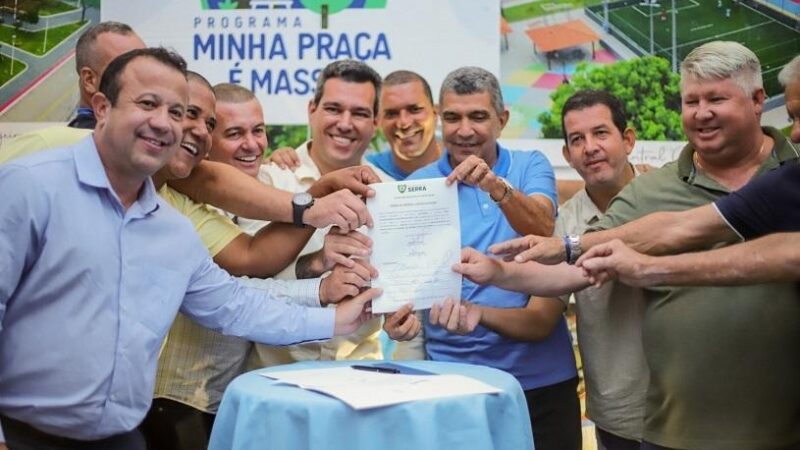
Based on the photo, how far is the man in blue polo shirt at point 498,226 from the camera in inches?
124

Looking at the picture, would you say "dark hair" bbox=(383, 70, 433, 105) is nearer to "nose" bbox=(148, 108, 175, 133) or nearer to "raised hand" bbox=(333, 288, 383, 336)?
"raised hand" bbox=(333, 288, 383, 336)

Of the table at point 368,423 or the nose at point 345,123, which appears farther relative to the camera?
the nose at point 345,123

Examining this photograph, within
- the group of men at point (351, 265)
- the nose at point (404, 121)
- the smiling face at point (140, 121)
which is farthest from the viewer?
the nose at point (404, 121)

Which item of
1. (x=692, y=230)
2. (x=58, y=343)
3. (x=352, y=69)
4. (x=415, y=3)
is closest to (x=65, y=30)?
(x=415, y=3)

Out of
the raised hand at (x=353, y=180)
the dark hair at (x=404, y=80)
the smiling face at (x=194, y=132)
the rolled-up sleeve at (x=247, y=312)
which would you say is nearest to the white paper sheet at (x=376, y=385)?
the rolled-up sleeve at (x=247, y=312)

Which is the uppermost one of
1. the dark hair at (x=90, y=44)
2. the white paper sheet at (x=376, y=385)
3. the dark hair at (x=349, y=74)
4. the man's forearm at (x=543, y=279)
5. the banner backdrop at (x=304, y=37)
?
the banner backdrop at (x=304, y=37)

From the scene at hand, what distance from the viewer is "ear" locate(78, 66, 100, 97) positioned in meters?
3.48

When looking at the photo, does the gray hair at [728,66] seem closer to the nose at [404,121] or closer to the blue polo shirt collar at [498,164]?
the blue polo shirt collar at [498,164]

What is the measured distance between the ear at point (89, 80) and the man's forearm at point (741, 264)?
210 cm

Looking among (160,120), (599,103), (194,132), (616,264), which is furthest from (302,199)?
(599,103)

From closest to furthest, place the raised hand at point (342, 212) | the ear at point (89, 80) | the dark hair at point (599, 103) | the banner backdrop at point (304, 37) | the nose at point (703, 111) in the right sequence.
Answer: the raised hand at point (342, 212), the nose at point (703, 111), the ear at point (89, 80), the dark hair at point (599, 103), the banner backdrop at point (304, 37)

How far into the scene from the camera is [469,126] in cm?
334

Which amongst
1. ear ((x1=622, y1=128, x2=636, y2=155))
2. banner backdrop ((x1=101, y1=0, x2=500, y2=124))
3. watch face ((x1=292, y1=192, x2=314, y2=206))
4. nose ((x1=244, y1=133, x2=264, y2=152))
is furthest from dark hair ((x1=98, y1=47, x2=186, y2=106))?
banner backdrop ((x1=101, y1=0, x2=500, y2=124))

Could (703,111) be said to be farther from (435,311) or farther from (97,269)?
(97,269)
